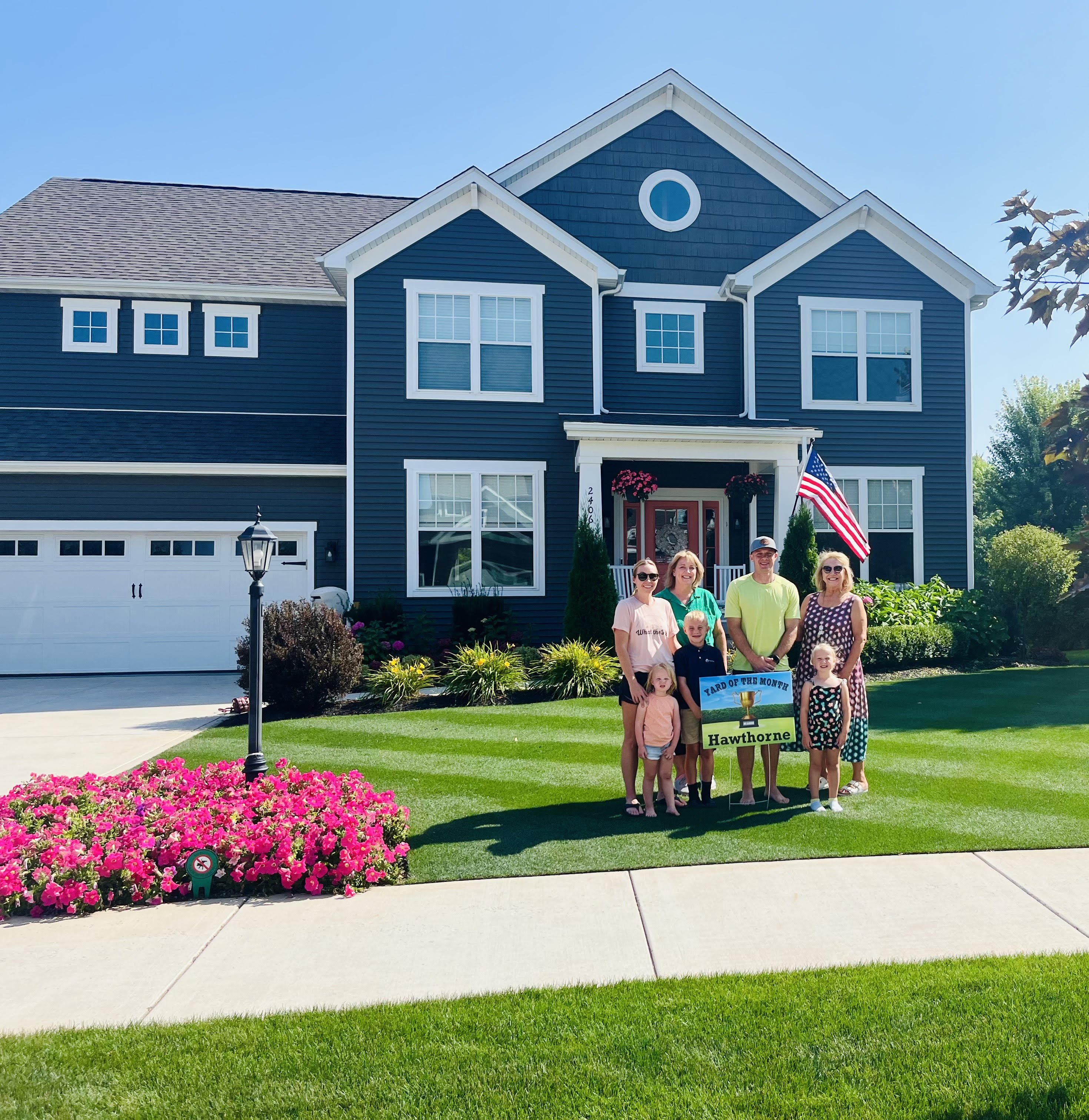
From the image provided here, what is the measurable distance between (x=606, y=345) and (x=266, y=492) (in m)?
6.16

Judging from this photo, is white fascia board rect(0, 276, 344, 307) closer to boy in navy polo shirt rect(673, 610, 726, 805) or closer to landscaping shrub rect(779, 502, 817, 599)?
landscaping shrub rect(779, 502, 817, 599)

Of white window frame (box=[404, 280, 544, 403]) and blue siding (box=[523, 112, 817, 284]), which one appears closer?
white window frame (box=[404, 280, 544, 403])

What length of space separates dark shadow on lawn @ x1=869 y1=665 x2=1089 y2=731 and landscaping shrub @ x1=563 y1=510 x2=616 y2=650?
141 inches

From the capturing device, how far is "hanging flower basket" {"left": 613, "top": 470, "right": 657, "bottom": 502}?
45.1 ft

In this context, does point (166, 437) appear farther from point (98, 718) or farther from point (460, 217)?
point (98, 718)

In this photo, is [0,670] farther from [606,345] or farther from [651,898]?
[651,898]

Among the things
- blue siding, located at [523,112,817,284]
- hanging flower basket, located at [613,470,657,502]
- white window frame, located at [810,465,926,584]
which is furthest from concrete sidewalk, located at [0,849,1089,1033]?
blue siding, located at [523,112,817,284]

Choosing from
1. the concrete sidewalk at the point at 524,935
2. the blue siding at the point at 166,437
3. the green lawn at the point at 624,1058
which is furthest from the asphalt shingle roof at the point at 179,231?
the green lawn at the point at 624,1058

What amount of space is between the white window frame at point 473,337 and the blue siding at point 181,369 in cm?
283

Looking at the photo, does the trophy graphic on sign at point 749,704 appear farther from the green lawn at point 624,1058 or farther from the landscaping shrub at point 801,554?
the landscaping shrub at point 801,554

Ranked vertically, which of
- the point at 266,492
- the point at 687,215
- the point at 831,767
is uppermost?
the point at 687,215

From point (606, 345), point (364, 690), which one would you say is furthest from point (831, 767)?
point (606, 345)

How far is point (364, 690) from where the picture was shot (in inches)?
464

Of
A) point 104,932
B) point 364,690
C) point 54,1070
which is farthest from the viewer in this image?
point 364,690
